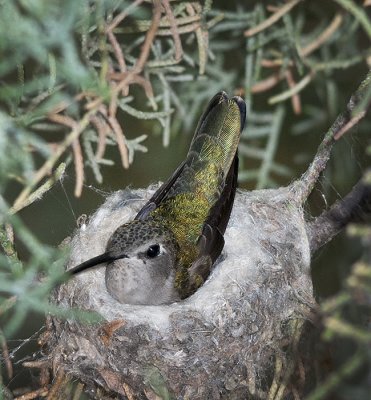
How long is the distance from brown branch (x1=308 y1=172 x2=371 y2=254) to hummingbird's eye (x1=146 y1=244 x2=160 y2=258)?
0.74 meters

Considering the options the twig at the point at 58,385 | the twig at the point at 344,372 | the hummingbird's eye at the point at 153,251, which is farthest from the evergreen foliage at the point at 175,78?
the twig at the point at 344,372

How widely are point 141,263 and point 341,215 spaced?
3.06 ft

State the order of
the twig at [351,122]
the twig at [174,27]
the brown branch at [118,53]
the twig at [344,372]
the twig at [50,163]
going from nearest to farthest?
the twig at [344,372] → the twig at [50,163] → the twig at [351,122] → the twig at [174,27] → the brown branch at [118,53]

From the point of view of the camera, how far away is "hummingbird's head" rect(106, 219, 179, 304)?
3.24 meters

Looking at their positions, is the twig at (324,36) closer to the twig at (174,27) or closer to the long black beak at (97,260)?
the twig at (174,27)

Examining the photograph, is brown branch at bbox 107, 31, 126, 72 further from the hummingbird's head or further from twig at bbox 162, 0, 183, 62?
the hummingbird's head

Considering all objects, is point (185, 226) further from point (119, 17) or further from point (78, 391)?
point (119, 17)

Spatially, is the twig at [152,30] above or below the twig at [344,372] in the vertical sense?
above

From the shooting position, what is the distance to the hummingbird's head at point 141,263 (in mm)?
3240

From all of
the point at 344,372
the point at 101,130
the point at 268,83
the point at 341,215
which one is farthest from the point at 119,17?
the point at 344,372

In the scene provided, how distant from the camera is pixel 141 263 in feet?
10.9

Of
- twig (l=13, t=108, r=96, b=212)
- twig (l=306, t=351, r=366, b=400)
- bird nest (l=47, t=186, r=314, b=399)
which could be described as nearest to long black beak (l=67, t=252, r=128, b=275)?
bird nest (l=47, t=186, r=314, b=399)

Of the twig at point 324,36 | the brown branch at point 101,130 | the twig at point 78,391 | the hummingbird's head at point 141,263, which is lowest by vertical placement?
the twig at point 78,391

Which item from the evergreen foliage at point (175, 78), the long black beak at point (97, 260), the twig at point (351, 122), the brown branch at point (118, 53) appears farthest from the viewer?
the long black beak at point (97, 260)
